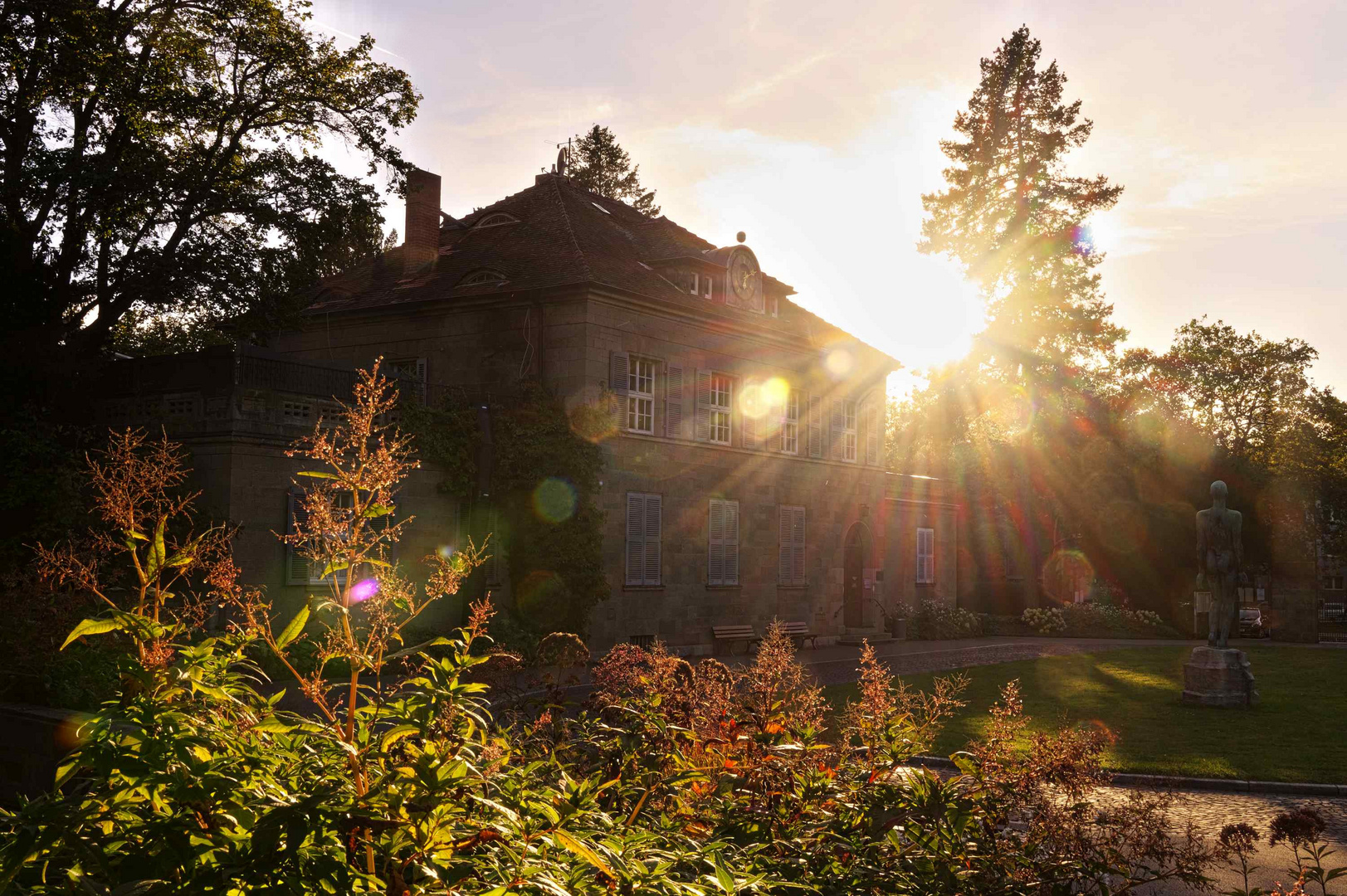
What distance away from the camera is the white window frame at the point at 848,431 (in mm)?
33156

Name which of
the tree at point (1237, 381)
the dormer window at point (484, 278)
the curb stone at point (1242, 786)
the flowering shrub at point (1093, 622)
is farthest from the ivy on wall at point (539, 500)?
the tree at point (1237, 381)

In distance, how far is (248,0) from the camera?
67.9ft

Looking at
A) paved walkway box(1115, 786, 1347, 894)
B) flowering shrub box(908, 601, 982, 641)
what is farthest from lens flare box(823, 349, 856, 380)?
paved walkway box(1115, 786, 1347, 894)

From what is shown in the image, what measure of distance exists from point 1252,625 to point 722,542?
29320mm

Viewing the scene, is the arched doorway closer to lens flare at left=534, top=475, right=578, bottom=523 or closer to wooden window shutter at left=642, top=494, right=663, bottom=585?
wooden window shutter at left=642, top=494, right=663, bottom=585

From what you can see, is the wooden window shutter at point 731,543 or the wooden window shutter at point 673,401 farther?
the wooden window shutter at point 731,543

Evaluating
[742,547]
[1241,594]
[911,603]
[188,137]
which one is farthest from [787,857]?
[1241,594]

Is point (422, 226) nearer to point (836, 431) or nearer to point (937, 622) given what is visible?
point (836, 431)

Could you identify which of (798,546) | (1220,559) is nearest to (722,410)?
(798,546)

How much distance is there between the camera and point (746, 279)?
30031 millimetres

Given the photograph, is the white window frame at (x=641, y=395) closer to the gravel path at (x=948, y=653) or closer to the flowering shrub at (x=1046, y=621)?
the gravel path at (x=948, y=653)

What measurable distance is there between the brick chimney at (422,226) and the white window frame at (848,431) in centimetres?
1216

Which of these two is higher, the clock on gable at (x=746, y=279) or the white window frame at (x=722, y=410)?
the clock on gable at (x=746, y=279)

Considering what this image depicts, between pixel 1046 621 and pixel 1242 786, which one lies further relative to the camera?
pixel 1046 621
